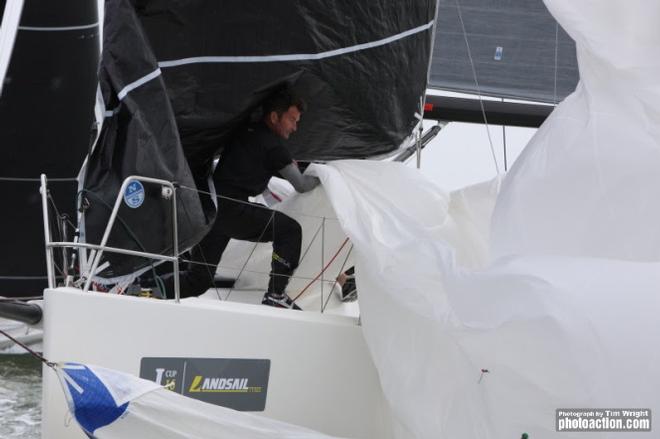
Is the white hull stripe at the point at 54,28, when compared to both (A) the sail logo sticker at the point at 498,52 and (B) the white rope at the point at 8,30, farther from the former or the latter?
(A) the sail logo sticker at the point at 498,52

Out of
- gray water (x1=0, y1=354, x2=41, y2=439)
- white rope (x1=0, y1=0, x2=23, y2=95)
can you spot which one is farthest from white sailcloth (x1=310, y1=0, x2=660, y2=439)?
white rope (x1=0, y1=0, x2=23, y2=95)

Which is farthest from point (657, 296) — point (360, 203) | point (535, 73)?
point (535, 73)

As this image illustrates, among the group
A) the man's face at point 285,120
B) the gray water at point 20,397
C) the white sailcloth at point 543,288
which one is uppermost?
the man's face at point 285,120

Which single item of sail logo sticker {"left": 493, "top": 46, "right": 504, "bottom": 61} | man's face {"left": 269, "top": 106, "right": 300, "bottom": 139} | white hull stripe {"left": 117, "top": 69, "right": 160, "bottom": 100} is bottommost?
man's face {"left": 269, "top": 106, "right": 300, "bottom": 139}

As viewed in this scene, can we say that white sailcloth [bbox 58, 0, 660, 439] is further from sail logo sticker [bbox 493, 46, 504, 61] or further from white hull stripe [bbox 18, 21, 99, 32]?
white hull stripe [bbox 18, 21, 99, 32]

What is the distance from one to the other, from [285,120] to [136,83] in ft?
1.87

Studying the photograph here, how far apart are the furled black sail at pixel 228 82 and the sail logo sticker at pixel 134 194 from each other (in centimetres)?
2

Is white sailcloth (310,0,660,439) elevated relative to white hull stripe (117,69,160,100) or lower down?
lower down

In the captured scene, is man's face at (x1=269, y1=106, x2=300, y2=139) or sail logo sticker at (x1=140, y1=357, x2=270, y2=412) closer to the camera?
sail logo sticker at (x1=140, y1=357, x2=270, y2=412)

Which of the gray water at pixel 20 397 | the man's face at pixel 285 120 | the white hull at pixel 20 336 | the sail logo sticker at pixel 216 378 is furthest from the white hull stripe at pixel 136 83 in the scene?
the white hull at pixel 20 336

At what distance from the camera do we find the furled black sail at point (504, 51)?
661 cm

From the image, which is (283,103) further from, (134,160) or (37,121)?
(37,121)

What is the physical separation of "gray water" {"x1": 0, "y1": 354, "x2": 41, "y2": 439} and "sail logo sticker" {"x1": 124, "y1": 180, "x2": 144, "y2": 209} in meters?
1.58

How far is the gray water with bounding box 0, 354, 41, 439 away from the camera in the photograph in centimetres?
490
